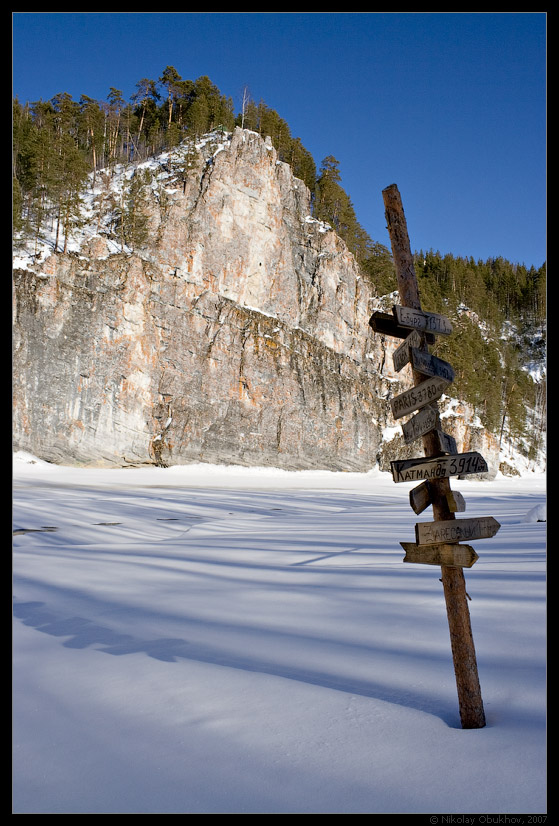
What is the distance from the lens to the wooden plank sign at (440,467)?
296 cm

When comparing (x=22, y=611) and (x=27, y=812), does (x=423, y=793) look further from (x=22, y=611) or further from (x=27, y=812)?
(x=22, y=611)

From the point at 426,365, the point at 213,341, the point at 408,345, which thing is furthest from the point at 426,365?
the point at 213,341

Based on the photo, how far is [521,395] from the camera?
6406 centimetres

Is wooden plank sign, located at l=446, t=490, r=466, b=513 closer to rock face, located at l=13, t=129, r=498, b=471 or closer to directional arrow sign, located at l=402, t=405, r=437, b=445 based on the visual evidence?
directional arrow sign, located at l=402, t=405, r=437, b=445

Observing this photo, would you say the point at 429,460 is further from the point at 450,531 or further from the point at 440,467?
the point at 450,531

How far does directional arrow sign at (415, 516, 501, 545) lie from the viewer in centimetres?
299

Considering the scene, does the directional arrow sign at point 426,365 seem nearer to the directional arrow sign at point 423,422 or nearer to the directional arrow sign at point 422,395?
the directional arrow sign at point 422,395

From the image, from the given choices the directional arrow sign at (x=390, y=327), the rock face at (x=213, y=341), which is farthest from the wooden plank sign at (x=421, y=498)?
the rock face at (x=213, y=341)

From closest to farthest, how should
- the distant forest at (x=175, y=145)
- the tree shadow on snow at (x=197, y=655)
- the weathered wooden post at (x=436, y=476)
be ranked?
the weathered wooden post at (x=436, y=476) → the tree shadow on snow at (x=197, y=655) → the distant forest at (x=175, y=145)

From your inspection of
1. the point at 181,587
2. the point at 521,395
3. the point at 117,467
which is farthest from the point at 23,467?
the point at 521,395

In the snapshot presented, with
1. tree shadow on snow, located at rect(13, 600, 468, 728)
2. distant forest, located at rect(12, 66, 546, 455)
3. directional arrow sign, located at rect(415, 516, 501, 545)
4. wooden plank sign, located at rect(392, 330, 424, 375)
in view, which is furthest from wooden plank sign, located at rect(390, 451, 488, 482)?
distant forest, located at rect(12, 66, 546, 455)

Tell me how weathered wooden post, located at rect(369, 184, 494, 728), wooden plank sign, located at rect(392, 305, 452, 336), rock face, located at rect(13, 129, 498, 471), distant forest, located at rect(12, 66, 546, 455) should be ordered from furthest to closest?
distant forest, located at rect(12, 66, 546, 455) < rock face, located at rect(13, 129, 498, 471) < wooden plank sign, located at rect(392, 305, 452, 336) < weathered wooden post, located at rect(369, 184, 494, 728)

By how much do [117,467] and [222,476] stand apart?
665 centimetres
